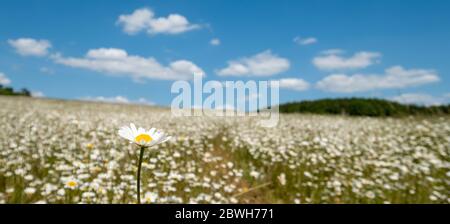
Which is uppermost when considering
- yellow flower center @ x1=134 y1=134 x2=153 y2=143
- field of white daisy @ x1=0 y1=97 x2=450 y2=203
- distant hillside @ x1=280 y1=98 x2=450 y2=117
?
distant hillside @ x1=280 y1=98 x2=450 y2=117

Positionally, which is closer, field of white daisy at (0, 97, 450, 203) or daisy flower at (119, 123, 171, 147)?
daisy flower at (119, 123, 171, 147)

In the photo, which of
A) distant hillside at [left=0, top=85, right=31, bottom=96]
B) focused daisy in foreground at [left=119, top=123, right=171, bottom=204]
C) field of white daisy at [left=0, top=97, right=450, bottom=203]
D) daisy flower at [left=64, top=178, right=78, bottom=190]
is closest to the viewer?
focused daisy in foreground at [left=119, top=123, right=171, bottom=204]

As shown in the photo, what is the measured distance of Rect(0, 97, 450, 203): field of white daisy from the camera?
4047 millimetres

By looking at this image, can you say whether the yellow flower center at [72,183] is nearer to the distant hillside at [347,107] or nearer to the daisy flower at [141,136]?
the daisy flower at [141,136]

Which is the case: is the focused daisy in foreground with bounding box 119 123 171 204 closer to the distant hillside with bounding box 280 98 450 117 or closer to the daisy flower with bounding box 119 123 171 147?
the daisy flower with bounding box 119 123 171 147

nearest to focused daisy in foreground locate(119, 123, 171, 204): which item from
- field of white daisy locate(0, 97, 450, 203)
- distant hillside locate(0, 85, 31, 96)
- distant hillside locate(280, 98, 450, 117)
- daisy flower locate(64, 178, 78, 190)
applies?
field of white daisy locate(0, 97, 450, 203)

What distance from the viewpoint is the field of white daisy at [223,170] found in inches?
159

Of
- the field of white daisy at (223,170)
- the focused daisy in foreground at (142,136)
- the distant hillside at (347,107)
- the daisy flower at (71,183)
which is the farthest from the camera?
the distant hillside at (347,107)

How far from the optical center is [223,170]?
562 centimetres

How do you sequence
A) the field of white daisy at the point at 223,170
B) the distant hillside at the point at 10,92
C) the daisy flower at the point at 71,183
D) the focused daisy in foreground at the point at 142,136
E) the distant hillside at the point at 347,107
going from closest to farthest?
the focused daisy in foreground at the point at 142,136, the daisy flower at the point at 71,183, the field of white daisy at the point at 223,170, the distant hillside at the point at 347,107, the distant hillside at the point at 10,92

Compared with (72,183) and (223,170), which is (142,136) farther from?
(223,170)

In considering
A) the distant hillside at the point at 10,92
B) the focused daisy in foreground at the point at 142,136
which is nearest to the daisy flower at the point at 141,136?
the focused daisy in foreground at the point at 142,136
